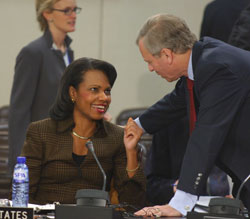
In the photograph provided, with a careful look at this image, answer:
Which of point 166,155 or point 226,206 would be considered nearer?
point 226,206

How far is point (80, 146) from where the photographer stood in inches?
126

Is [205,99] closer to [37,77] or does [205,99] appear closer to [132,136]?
[132,136]

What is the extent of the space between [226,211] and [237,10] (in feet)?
7.97

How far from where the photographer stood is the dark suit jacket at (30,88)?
3.94 meters

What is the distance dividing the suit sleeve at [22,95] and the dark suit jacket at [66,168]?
2.58 feet

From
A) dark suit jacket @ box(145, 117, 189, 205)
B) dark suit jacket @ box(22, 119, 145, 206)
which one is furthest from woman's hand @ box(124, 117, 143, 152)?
dark suit jacket @ box(145, 117, 189, 205)

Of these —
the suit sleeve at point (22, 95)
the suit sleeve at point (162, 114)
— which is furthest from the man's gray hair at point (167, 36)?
the suit sleeve at point (22, 95)

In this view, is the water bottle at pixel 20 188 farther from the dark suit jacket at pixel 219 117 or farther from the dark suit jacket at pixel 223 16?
the dark suit jacket at pixel 223 16

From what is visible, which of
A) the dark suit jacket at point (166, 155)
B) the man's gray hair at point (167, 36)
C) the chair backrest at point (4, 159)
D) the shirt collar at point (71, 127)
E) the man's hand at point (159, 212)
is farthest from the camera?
the chair backrest at point (4, 159)

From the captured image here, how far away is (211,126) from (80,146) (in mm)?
965

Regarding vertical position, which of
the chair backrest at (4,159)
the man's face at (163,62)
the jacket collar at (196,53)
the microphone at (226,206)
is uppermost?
the jacket collar at (196,53)

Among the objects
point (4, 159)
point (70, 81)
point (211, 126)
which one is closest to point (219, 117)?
point (211, 126)

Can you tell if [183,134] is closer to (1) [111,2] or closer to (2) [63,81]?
(2) [63,81]

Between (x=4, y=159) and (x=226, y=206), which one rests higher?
(x=226, y=206)
